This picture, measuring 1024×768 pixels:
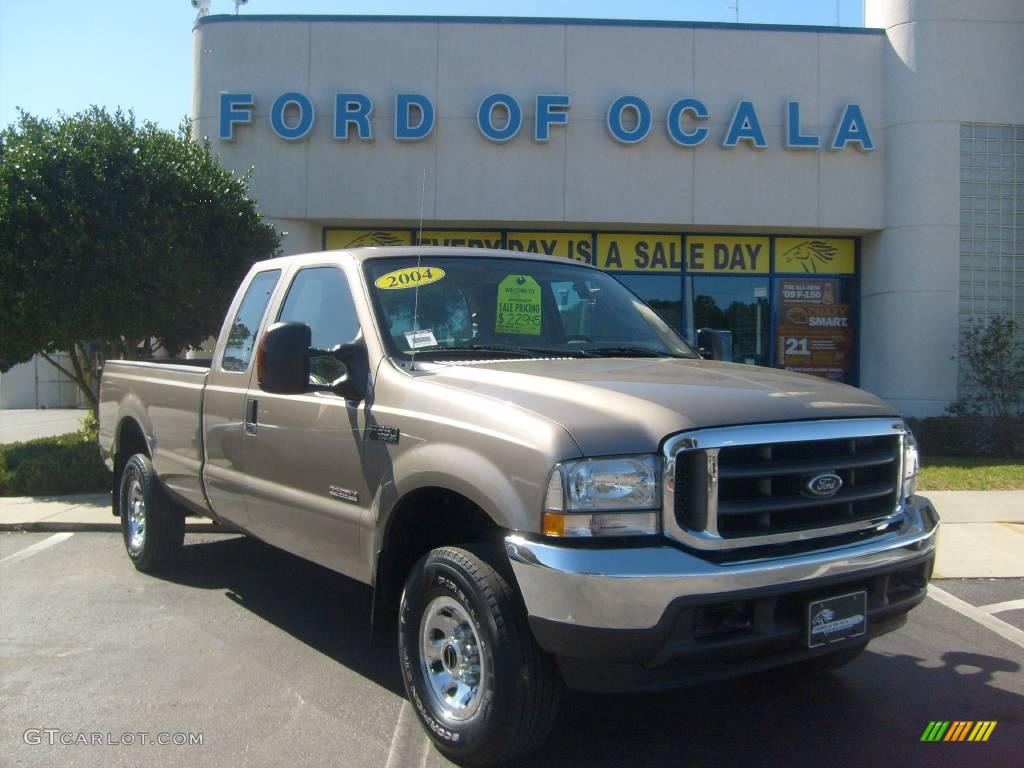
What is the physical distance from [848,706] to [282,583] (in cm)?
380

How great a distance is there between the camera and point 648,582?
9.44 feet

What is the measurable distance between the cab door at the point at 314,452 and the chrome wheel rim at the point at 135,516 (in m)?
1.93

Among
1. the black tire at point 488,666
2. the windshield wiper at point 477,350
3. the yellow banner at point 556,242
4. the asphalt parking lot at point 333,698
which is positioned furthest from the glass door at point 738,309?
the black tire at point 488,666

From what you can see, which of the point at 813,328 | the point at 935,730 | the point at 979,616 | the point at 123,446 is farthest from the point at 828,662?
the point at 813,328

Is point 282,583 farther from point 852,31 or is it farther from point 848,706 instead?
point 852,31

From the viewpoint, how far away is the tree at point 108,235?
31.3 feet

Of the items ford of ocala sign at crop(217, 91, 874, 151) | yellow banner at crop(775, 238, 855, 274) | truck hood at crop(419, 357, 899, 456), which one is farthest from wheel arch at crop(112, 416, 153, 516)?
yellow banner at crop(775, 238, 855, 274)

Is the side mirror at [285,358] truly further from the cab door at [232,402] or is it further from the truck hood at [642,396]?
the cab door at [232,402]

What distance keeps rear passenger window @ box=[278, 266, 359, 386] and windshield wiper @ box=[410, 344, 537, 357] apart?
419 mm

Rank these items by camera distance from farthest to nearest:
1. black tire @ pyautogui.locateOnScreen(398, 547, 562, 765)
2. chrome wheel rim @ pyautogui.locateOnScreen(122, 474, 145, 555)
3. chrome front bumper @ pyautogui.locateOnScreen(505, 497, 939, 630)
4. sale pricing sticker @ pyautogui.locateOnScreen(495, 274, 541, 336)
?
chrome wheel rim @ pyautogui.locateOnScreen(122, 474, 145, 555), sale pricing sticker @ pyautogui.locateOnScreen(495, 274, 541, 336), black tire @ pyautogui.locateOnScreen(398, 547, 562, 765), chrome front bumper @ pyautogui.locateOnScreen(505, 497, 939, 630)

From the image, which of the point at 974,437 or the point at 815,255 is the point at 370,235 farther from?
the point at 974,437

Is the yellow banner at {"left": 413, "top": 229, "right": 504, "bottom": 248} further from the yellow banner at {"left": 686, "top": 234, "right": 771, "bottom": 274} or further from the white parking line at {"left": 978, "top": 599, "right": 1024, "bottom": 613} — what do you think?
the white parking line at {"left": 978, "top": 599, "right": 1024, "bottom": 613}

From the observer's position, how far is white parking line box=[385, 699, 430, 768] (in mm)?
3559

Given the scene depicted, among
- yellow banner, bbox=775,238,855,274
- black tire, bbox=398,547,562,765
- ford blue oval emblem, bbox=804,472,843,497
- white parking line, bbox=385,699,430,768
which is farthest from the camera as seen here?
yellow banner, bbox=775,238,855,274
